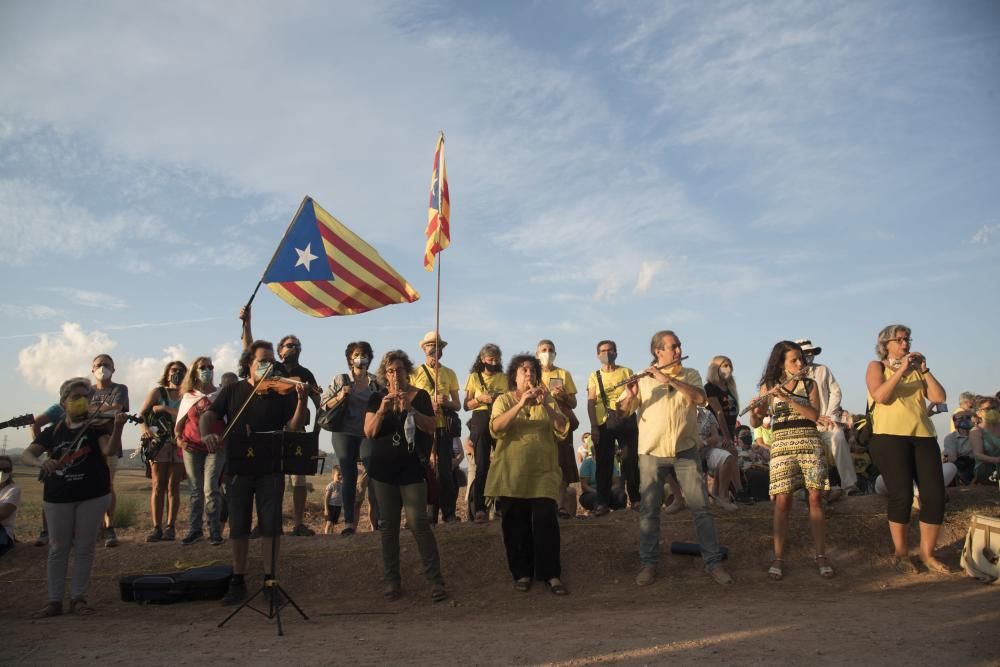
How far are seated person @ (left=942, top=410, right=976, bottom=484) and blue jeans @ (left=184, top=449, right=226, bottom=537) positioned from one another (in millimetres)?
9189

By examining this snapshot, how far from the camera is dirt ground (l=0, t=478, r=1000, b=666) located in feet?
16.2

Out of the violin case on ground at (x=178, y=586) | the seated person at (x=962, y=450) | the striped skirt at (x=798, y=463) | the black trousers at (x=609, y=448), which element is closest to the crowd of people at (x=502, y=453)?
the striped skirt at (x=798, y=463)

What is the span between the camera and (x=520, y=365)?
733cm

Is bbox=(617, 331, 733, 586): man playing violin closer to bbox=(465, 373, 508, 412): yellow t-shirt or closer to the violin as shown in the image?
bbox=(465, 373, 508, 412): yellow t-shirt

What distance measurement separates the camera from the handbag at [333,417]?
8.20 meters

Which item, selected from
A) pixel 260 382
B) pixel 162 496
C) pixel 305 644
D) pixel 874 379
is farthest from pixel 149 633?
pixel 874 379

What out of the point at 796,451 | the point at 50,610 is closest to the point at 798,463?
the point at 796,451

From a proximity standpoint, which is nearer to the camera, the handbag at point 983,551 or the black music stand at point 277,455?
the black music stand at point 277,455

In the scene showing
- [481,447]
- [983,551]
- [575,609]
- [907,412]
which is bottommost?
[575,609]

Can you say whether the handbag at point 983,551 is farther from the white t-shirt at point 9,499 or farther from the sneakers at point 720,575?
the white t-shirt at point 9,499

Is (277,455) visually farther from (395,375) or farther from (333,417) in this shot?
(333,417)

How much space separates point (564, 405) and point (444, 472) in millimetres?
1670

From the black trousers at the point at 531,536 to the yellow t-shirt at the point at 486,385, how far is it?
157 cm

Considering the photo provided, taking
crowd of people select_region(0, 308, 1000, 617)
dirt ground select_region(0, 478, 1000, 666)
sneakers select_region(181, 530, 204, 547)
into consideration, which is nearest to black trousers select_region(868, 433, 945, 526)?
crowd of people select_region(0, 308, 1000, 617)
